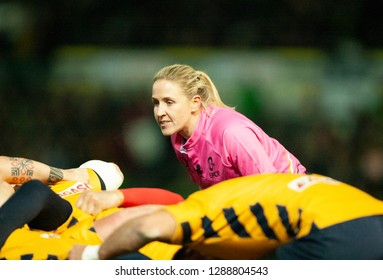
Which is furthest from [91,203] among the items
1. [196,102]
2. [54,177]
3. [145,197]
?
[196,102]

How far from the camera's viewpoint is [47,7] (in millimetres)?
5344

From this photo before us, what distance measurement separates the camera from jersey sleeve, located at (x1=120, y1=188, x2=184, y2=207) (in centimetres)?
256

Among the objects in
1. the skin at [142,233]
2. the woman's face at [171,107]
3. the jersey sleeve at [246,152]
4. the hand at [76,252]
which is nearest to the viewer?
the skin at [142,233]

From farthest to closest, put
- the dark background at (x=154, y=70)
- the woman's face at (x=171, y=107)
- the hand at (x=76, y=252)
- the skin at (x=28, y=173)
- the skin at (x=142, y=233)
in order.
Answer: the dark background at (x=154, y=70) → the woman's face at (x=171, y=107) → the skin at (x=28, y=173) → the hand at (x=76, y=252) → the skin at (x=142, y=233)

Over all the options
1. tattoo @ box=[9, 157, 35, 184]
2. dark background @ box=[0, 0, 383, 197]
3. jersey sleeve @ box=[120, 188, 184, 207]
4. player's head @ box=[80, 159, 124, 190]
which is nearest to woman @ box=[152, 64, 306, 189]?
player's head @ box=[80, 159, 124, 190]

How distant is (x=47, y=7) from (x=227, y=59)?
1409 millimetres

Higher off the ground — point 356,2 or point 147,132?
point 356,2

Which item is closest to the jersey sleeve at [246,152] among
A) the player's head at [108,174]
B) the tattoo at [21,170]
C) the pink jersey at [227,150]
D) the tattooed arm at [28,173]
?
the pink jersey at [227,150]

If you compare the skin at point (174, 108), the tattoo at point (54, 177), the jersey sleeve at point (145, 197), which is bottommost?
the tattoo at point (54, 177)

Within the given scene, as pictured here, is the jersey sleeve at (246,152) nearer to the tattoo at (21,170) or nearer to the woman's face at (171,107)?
the woman's face at (171,107)

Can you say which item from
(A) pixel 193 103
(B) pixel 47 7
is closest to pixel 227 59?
(B) pixel 47 7

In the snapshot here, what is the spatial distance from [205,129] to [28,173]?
0.76 meters

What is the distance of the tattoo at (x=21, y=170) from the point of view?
9.80 ft
